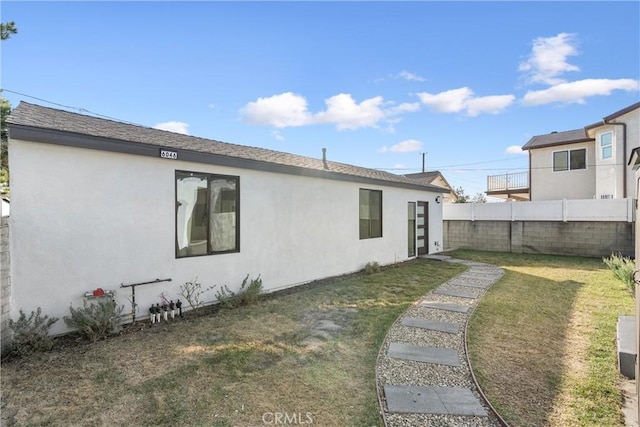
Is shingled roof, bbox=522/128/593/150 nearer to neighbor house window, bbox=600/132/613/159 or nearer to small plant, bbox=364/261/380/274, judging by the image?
neighbor house window, bbox=600/132/613/159

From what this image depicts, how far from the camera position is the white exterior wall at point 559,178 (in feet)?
53.8

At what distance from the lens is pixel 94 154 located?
4.48 metres

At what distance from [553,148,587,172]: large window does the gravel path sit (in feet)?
48.9

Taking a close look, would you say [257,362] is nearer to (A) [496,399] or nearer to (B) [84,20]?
(A) [496,399]

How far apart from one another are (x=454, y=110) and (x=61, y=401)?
1716 cm

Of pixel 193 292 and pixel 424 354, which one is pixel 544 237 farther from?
pixel 193 292

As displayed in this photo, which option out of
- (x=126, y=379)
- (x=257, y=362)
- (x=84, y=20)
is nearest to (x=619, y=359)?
(x=257, y=362)

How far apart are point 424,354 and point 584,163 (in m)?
18.5

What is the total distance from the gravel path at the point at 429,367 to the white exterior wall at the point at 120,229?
320cm

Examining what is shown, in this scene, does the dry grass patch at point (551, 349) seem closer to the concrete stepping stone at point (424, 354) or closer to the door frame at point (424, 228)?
the concrete stepping stone at point (424, 354)

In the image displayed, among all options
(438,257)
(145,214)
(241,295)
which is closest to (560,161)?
(438,257)

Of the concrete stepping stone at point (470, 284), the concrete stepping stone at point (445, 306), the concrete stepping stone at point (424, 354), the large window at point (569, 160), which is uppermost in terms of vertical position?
the large window at point (569, 160)

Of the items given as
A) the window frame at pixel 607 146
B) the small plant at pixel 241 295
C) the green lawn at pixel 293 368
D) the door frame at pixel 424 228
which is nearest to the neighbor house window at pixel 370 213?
the door frame at pixel 424 228

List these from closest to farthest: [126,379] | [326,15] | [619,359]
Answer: [126,379] → [619,359] → [326,15]
